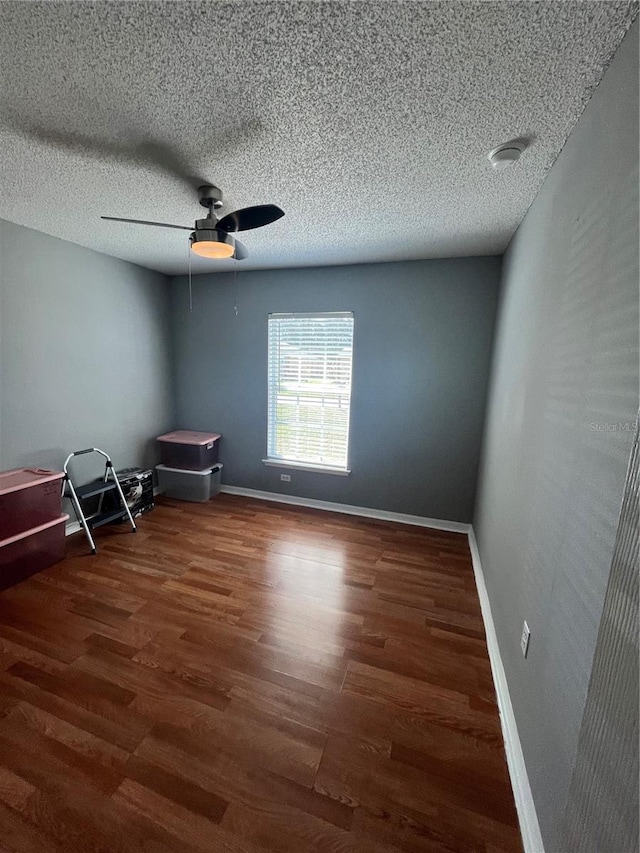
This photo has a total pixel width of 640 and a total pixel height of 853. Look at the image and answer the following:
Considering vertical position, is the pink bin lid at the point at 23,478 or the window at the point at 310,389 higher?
the window at the point at 310,389

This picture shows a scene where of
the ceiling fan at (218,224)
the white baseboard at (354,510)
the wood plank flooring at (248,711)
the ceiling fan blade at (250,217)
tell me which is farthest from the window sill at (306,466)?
the ceiling fan blade at (250,217)

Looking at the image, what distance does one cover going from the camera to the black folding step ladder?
8.68 ft

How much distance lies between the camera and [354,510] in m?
3.42

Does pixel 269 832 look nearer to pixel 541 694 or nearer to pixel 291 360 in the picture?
pixel 541 694

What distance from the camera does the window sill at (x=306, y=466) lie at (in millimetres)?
3416

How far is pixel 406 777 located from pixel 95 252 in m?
4.15

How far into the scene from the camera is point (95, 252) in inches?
116

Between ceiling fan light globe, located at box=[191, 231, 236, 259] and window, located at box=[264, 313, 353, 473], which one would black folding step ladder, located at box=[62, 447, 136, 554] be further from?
ceiling fan light globe, located at box=[191, 231, 236, 259]

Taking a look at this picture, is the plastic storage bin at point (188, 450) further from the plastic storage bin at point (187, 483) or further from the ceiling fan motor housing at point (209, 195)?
the ceiling fan motor housing at point (209, 195)

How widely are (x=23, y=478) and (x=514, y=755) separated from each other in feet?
10.7

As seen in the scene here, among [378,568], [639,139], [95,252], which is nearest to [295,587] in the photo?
[378,568]

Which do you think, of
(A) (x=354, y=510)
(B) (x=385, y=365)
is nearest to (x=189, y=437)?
(A) (x=354, y=510)

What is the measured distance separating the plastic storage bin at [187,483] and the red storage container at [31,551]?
1.21 m

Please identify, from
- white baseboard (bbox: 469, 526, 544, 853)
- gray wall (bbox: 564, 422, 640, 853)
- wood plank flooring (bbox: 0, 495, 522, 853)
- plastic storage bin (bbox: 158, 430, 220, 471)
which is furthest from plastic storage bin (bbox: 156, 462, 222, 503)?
gray wall (bbox: 564, 422, 640, 853)
